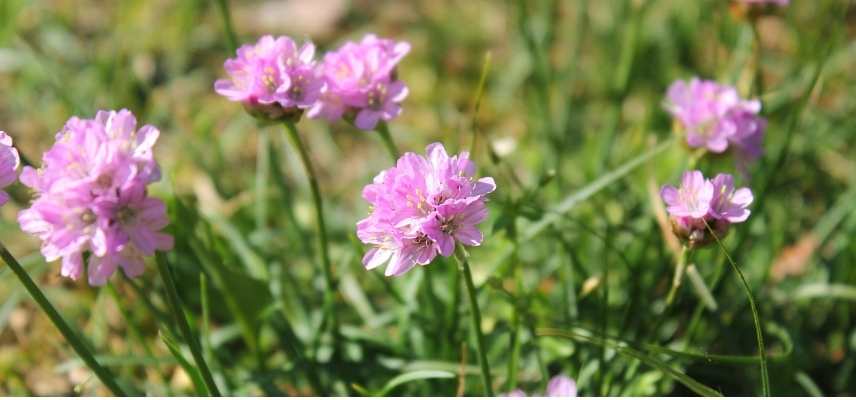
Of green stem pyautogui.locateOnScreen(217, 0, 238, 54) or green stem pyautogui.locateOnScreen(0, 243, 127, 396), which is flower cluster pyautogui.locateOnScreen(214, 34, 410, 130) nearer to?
green stem pyautogui.locateOnScreen(217, 0, 238, 54)

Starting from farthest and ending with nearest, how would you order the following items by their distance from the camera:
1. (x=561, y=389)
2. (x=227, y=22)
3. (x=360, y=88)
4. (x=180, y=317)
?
(x=227, y=22) < (x=360, y=88) < (x=561, y=389) < (x=180, y=317)

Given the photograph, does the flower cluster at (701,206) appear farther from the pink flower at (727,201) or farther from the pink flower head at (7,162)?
the pink flower head at (7,162)

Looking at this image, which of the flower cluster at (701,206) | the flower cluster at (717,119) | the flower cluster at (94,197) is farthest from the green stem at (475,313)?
the flower cluster at (717,119)

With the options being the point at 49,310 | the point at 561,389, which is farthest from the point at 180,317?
the point at 561,389

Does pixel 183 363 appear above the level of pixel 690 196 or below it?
below

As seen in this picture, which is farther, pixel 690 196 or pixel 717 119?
pixel 717 119

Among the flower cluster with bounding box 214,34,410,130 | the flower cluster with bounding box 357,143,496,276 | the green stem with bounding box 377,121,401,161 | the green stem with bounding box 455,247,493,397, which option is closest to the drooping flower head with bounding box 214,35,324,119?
the flower cluster with bounding box 214,34,410,130

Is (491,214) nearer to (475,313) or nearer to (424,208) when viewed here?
(475,313)
